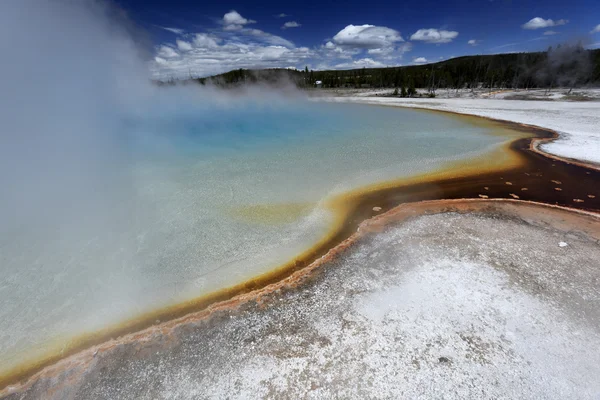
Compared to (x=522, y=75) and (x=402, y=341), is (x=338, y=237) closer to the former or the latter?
(x=402, y=341)

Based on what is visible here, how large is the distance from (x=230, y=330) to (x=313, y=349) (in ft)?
3.70

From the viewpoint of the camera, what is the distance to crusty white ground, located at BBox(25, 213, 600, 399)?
2.92m

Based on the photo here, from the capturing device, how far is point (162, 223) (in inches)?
253

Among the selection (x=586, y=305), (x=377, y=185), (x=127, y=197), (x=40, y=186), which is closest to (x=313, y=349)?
(x=586, y=305)

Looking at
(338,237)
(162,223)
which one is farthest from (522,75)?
(162,223)

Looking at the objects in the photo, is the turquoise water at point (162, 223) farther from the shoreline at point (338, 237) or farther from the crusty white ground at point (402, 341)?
the crusty white ground at point (402, 341)

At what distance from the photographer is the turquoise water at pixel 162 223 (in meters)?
4.32

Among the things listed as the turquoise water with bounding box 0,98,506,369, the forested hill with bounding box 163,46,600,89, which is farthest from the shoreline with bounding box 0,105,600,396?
the forested hill with bounding box 163,46,600,89

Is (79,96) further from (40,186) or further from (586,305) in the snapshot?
(586,305)

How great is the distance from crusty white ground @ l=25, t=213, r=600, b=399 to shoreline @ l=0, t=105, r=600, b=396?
326mm

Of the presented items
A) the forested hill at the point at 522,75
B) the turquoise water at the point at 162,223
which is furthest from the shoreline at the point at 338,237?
the forested hill at the point at 522,75

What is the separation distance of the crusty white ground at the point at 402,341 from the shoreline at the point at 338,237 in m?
0.33

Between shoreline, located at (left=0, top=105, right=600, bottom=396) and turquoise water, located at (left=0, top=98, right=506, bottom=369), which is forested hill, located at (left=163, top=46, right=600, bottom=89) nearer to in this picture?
turquoise water, located at (left=0, top=98, right=506, bottom=369)

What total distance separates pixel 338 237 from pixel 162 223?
13.3ft
